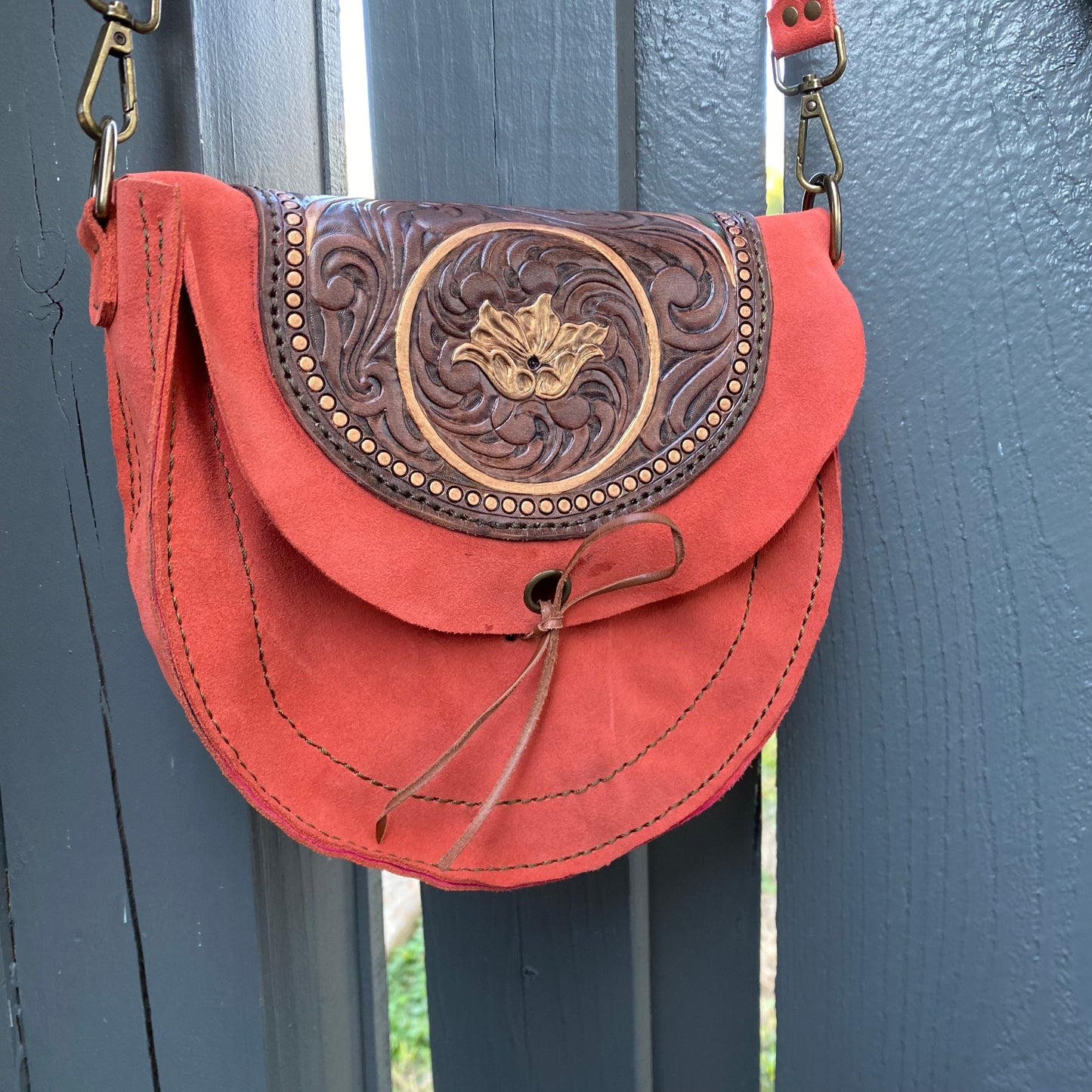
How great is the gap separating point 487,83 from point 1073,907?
0.78 m

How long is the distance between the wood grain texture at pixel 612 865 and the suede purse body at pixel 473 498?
15 cm

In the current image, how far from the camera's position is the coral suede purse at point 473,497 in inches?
15.6

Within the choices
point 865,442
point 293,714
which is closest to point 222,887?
point 293,714

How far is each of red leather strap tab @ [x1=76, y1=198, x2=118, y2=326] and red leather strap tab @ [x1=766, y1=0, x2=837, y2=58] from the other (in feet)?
1.46

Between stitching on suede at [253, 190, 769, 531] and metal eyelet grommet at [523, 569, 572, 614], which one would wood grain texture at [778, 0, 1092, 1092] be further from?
metal eyelet grommet at [523, 569, 572, 614]

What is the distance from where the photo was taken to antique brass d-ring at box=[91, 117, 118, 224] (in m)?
0.39

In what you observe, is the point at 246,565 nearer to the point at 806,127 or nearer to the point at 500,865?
the point at 500,865

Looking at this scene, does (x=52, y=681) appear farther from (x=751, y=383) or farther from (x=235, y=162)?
(x=751, y=383)

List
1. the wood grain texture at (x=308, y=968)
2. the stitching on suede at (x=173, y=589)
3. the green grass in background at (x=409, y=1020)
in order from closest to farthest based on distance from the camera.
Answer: the stitching on suede at (x=173, y=589)
the wood grain texture at (x=308, y=968)
the green grass in background at (x=409, y=1020)

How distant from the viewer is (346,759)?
43cm

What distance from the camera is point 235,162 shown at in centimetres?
56

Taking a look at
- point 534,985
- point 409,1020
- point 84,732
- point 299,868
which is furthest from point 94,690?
point 409,1020

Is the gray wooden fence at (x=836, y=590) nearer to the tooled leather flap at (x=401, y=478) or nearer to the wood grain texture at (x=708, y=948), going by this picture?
the wood grain texture at (x=708, y=948)

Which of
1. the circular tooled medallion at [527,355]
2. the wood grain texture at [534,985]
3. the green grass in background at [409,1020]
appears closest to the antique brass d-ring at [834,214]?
the circular tooled medallion at [527,355]
